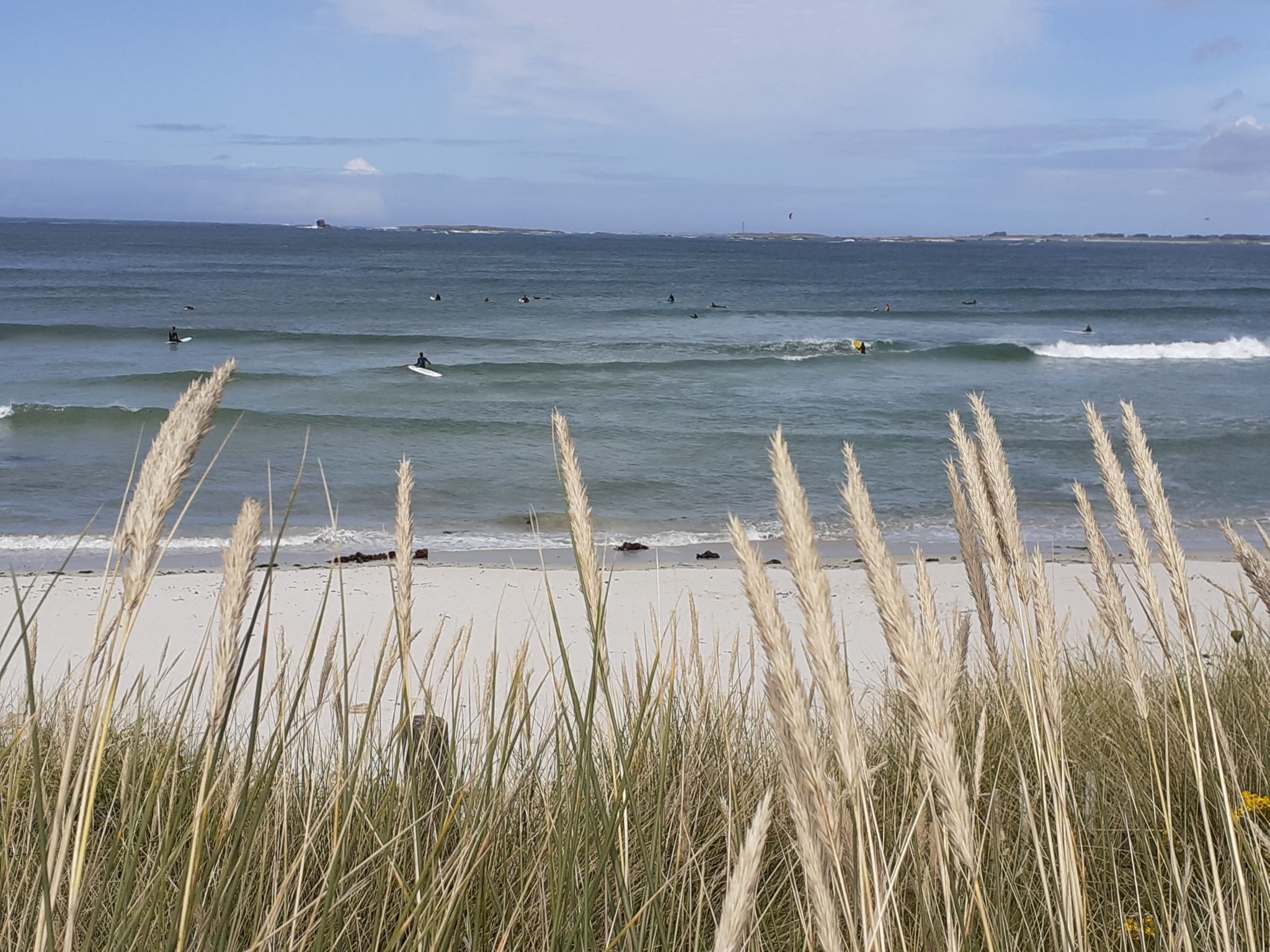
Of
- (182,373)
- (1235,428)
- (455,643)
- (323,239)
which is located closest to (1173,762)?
(455,643)

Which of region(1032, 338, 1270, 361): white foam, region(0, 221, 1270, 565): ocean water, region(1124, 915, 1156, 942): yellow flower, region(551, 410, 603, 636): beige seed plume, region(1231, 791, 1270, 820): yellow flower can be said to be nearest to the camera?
region(551, 410, 603, 636): beige seed plume

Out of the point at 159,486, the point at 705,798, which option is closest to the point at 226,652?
the point at 159,486

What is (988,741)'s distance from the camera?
9.52 feet

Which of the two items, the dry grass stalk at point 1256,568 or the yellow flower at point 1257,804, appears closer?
the dry grass stalk at point 1256,568

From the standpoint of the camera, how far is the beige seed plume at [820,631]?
0.97m

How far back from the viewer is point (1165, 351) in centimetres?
3186

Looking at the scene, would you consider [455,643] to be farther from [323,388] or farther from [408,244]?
[408,244]

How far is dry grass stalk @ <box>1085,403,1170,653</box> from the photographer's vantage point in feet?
5.70

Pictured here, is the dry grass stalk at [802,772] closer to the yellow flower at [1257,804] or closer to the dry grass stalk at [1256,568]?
the dry grass stalk at [1256,568]

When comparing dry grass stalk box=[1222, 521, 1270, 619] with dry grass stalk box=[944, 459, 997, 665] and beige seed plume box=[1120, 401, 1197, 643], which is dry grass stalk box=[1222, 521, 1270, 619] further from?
dry grass stalk box=[944, 459, 997, 665]

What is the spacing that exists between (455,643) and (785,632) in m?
1.41

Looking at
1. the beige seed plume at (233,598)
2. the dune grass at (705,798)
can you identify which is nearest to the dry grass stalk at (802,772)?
the dune grass at (705,798)

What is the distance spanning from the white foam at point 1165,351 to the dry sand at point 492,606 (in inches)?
888

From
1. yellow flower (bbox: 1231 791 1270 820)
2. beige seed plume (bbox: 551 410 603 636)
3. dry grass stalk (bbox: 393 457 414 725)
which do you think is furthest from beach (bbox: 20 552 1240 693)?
beige seed plume (bbox: 551 410 603 636)
